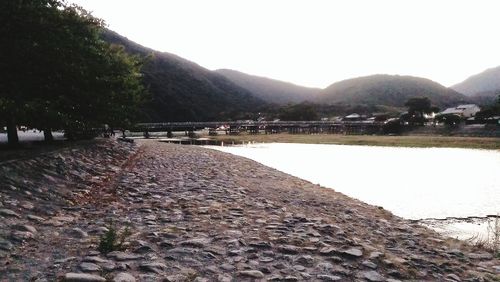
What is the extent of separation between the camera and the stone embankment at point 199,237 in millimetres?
6910

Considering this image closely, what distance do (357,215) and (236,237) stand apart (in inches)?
234

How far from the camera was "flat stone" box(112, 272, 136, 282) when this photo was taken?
6.24 metres

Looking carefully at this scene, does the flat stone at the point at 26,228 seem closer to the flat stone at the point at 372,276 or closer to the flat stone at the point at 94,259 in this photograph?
the flat stone at the point at 94,259

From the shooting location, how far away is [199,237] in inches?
342

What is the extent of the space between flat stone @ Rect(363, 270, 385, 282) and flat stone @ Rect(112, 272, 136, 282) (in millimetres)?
3868

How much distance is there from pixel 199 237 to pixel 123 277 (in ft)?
8.22

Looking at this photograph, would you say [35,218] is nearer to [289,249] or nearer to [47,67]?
[289,249]

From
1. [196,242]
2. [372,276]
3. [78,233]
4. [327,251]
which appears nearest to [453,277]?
[372,276]

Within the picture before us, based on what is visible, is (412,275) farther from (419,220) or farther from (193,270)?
(419,220)

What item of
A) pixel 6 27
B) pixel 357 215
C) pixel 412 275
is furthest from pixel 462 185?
pixel 6 27

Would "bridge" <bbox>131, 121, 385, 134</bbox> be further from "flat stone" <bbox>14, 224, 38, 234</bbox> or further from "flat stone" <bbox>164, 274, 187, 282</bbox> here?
"flat stone" <bbox>164, 274, 187, 282</bbox>

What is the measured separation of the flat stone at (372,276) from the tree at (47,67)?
44.5 feet

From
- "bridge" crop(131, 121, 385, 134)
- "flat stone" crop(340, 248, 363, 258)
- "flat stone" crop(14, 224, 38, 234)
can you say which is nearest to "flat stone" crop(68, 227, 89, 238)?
"flat stone" crop(14, 224, 38, 234)

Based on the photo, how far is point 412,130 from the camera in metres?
101
